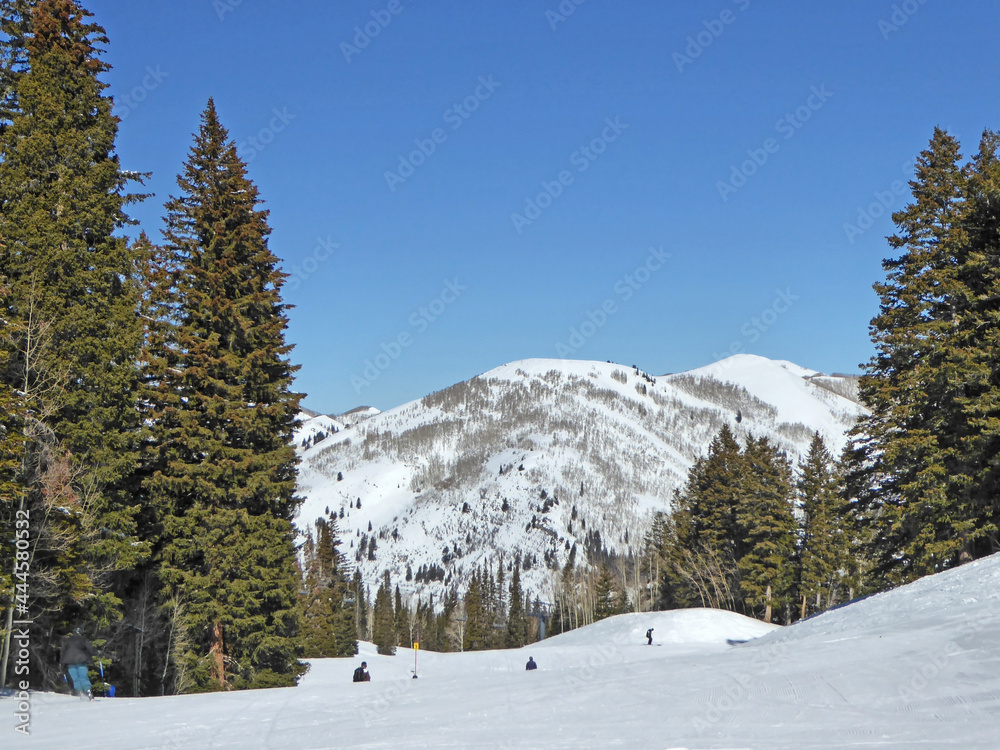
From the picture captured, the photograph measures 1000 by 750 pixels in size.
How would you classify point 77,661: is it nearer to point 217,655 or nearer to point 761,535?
point 217,655

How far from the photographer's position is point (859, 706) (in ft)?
39.0

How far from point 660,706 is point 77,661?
37.1 feet

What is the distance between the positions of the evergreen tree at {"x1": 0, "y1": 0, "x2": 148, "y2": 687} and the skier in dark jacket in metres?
1.79

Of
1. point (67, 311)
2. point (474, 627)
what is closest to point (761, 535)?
point (67, 311)

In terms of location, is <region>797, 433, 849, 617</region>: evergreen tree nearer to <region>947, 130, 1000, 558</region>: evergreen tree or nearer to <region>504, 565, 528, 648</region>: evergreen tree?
<region>947, 130, 1000, 558</region>: evergreen tree

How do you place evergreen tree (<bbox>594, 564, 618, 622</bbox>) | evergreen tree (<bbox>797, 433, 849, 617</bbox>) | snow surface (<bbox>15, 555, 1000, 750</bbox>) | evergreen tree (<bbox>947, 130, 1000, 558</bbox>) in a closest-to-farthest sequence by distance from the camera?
snow surface (<bbox>15, 555, 1000, 750</bbox>) < evergreen tree (<bbox>947, 130, 1000, 558</bbox>) < evergreen tree (<bbox>797, 433, 849, 617</bbox>) < evergreen tree (<bbox>594, 564, 618, 622</bbox>)

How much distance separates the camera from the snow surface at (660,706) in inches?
424

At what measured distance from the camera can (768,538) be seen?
54719mm

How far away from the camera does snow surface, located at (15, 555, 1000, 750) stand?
1077 cm

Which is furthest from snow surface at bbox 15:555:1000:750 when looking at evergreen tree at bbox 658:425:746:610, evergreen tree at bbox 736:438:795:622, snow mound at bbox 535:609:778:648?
evergreen tree at bbox 658:425:746:610

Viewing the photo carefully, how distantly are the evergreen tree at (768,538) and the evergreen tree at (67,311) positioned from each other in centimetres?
4390

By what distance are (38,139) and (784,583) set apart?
167 feet

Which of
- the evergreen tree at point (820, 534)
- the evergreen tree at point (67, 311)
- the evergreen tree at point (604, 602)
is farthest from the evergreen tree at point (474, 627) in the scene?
the evergreen tree at point (67, 311)

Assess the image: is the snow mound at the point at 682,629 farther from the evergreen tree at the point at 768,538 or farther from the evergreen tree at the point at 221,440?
the evergreen tree at the point at 221,440
